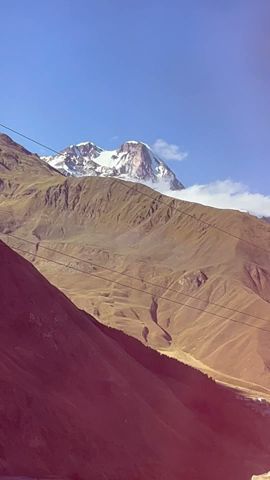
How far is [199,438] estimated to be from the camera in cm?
4603

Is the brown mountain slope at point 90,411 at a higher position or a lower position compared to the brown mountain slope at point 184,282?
lower

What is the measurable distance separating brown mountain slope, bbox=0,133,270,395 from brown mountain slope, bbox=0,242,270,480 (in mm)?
43713

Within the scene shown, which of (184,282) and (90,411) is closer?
(90,411)

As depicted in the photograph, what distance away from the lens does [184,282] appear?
15275 cm

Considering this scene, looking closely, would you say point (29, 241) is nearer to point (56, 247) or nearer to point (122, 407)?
point (56, 247)

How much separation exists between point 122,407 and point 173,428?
16.8ft

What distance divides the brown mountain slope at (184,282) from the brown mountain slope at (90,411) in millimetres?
43713

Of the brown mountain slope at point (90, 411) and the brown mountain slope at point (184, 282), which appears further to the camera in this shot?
the brown mountain slope at point (184, 282)

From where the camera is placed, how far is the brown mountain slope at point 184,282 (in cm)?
11212

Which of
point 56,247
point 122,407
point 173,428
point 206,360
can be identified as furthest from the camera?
point 56,247

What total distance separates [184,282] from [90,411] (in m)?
115

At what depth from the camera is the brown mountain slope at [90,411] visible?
3281 cm

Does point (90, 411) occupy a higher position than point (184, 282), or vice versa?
point (184, 282)

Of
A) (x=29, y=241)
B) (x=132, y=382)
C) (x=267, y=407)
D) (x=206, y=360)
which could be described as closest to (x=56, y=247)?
(x=29, y=241)
